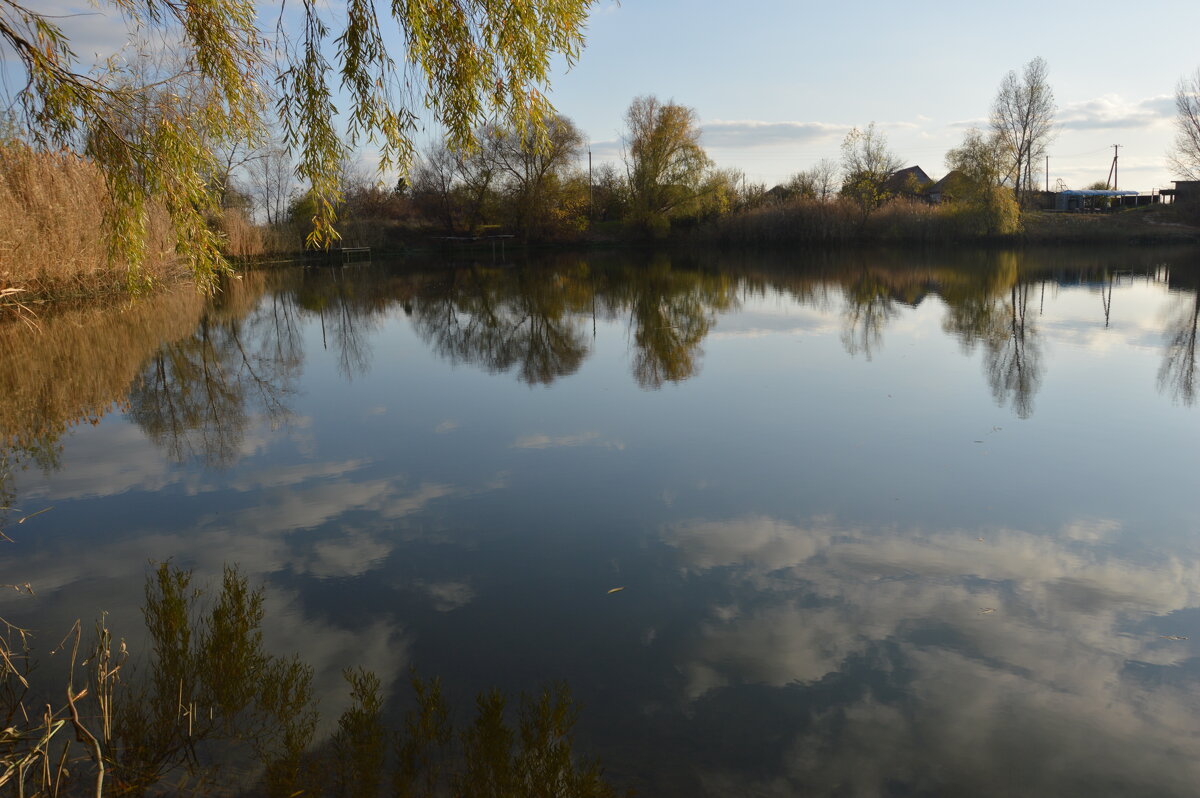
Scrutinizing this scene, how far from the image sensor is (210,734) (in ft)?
10.4

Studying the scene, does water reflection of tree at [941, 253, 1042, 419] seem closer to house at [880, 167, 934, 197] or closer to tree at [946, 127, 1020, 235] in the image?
tree at [946, 127, 1020, 235]

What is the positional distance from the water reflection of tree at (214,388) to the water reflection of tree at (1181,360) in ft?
31.6

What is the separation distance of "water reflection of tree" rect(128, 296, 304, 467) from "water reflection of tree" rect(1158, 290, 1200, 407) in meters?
9.63

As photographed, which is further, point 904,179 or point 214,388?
point 904,179

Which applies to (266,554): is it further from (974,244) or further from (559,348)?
(974,244)

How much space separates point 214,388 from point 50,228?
8334mm

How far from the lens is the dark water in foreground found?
10.5 ft

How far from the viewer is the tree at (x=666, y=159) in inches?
1831

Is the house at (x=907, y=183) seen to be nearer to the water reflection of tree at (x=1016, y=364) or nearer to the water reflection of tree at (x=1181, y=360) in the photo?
the water reflection of tree at (x=1181, y=360)

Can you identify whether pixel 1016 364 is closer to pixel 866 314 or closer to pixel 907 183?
pixel 866 314

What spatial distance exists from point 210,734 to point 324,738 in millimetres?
454

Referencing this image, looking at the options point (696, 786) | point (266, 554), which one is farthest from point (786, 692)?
point (266, 554)

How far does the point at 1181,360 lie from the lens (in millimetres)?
10578

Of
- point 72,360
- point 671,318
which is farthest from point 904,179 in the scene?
point 72,360
